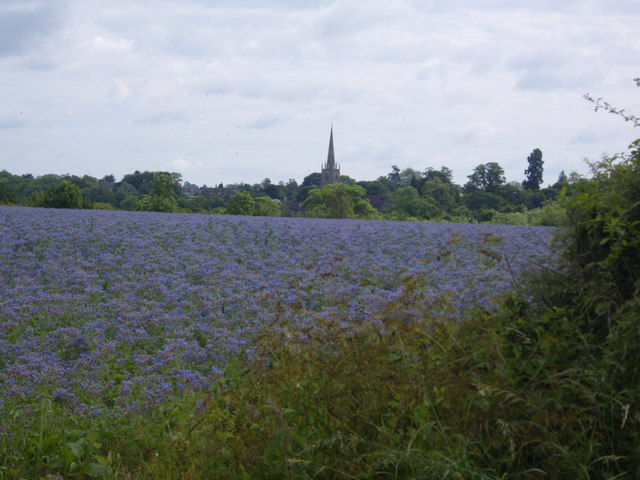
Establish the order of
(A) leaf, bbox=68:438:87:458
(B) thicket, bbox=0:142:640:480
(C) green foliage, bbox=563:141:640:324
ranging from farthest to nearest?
(A) leaf, bbox=68:438:87:458 < (C) green foliage, bbox=563:141:640:324 < (B) thicket, bbox=0:142:640:480

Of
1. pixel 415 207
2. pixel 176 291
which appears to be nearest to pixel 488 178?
pixel 415 207

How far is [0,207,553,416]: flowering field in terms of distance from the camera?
17.4 feet

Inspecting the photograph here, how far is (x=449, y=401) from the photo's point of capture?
139 inches

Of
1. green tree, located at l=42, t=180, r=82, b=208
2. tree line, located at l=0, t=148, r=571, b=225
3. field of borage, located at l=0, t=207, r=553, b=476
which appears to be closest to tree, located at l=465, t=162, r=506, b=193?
tree line, located at l=0, t=148, r=571, b=225

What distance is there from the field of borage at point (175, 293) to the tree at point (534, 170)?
256 feet

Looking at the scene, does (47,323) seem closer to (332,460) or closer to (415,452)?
(332,460)

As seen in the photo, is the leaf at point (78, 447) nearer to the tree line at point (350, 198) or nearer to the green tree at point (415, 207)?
the tree line at point (350, 198)

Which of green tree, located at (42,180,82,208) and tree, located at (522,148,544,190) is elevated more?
tree, located at (522,148,544,190)

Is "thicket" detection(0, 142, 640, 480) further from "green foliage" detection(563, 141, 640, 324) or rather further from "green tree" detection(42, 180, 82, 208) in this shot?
"green tree" detection(42, 180, 82, 208)

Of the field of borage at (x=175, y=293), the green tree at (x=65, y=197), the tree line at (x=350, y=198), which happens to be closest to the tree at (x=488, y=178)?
the tree line at (x=350, y=198)

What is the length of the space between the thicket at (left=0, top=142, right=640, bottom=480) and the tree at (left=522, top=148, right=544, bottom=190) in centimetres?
8494

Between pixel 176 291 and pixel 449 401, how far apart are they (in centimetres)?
489

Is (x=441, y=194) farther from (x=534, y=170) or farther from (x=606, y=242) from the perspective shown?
(x=606, y=242)

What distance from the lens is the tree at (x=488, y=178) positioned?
77938mm
